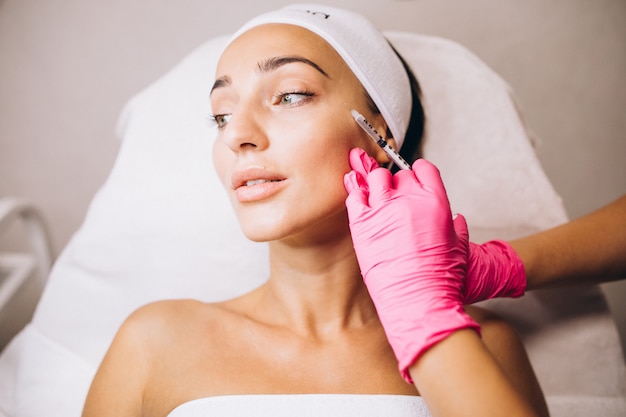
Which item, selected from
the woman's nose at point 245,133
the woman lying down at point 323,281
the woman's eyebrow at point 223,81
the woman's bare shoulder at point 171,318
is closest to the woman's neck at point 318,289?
the woman lying down at point 323,281

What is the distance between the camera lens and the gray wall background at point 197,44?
71.2 inches

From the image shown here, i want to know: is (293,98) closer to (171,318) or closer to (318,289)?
(318,289)

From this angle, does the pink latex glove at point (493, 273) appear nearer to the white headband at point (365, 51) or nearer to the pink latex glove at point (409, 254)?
the pink latex glove at point (409, 254)

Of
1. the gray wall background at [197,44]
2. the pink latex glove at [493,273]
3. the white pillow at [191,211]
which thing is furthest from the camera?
the gray wall background at [197,44]

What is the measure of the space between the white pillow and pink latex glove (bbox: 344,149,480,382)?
1.80 ft

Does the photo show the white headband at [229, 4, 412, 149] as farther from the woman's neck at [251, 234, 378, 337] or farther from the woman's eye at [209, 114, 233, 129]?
the woman's neck at [251, 234, 378, 337]

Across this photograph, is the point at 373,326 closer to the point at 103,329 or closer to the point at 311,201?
the point at 311,201

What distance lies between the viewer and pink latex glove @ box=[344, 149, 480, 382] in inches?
32.8

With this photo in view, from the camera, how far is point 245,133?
97 centimetres

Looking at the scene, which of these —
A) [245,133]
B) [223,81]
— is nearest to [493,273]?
[245,133]

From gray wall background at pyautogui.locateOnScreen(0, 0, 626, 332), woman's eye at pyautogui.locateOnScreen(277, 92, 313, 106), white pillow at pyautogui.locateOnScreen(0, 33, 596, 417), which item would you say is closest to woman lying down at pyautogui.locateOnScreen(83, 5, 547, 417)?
woman's eye at pyautogui.locateOnScreen(277, 92, 313, 106)

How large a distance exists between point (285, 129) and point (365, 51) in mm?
328

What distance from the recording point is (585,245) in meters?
1.26

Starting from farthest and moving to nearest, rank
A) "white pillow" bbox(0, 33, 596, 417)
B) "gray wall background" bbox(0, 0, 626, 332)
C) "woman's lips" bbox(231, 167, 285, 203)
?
"gray wall background" bbox(0, 0, 626, 332), "white pillow" bbox(0, 33, 596, 417), "woman's lips" bbox(231, 167, 285, 203)
